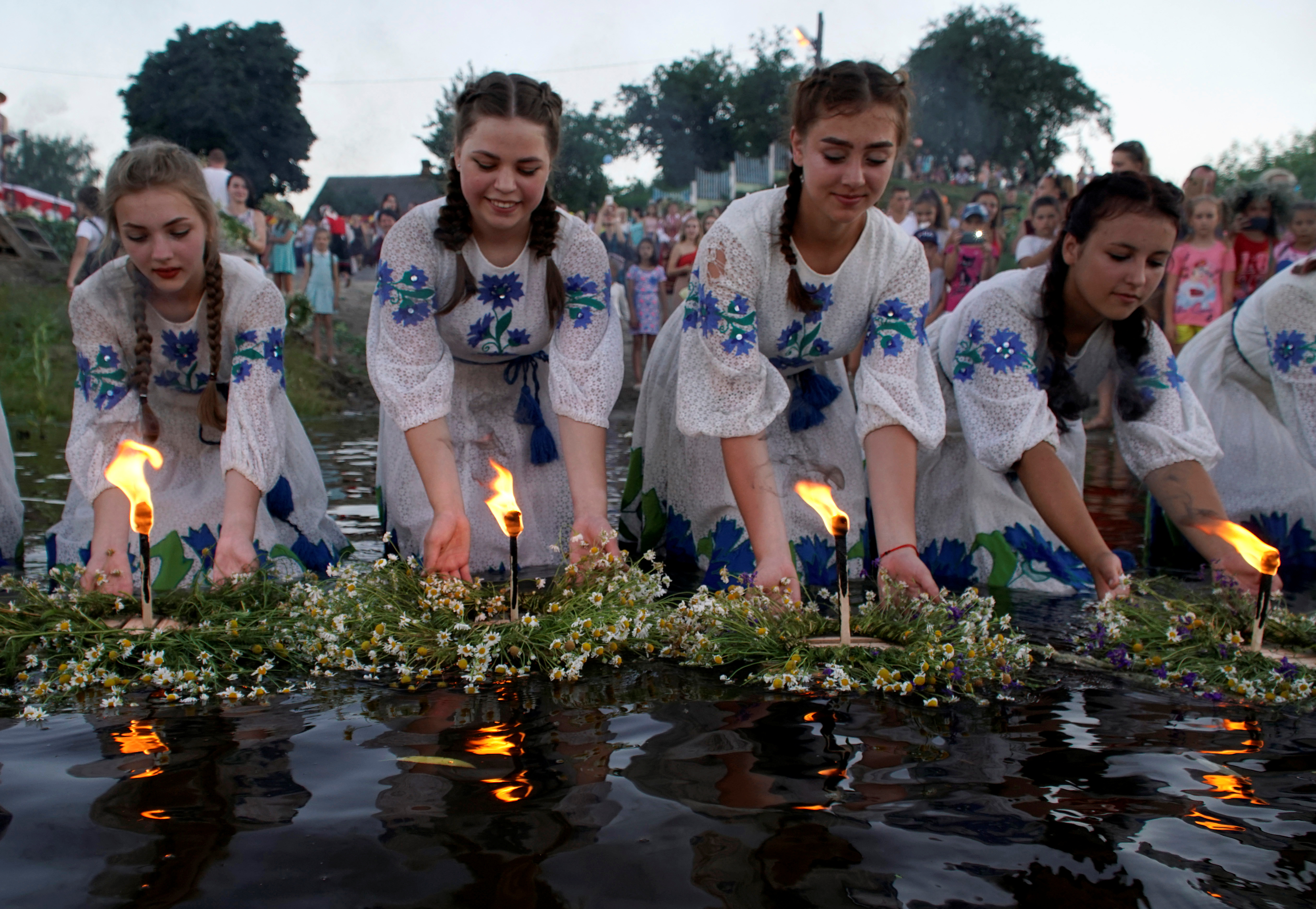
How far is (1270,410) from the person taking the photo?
504 cm

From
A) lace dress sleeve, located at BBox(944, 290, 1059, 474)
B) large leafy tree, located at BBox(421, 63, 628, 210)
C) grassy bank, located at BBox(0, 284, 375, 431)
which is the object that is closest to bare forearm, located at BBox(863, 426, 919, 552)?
lace dress sleeve, located at BBox(944, 290, 1059, 474)

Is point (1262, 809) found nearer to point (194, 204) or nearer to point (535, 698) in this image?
point (535, 698)

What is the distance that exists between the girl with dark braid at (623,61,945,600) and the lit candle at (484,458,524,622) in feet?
1.80

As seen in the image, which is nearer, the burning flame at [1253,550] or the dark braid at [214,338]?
the burning flame at [1253,550]

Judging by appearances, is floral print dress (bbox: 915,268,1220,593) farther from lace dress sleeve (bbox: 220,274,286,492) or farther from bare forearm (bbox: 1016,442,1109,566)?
lace dress sleeve (bbox: 220,274,286,492)

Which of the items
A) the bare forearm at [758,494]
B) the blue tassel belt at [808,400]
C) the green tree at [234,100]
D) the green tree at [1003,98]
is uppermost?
the green tree at [1003,98]

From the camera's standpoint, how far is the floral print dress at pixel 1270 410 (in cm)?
458

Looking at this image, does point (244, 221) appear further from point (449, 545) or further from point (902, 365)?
point (902, 365)

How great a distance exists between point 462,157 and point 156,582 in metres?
1.79

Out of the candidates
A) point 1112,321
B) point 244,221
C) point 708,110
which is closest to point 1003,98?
point 708,110

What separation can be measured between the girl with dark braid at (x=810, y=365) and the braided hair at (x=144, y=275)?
5.29 feet

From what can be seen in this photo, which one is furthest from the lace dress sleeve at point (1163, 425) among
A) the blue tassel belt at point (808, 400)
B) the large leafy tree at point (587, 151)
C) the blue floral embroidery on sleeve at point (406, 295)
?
the large leafy tree at point (587, 151)

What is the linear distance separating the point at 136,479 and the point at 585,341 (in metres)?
1.65

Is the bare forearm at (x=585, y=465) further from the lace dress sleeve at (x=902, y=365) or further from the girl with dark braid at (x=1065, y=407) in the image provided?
the girl with dark braid at (x=1065, y=407)
